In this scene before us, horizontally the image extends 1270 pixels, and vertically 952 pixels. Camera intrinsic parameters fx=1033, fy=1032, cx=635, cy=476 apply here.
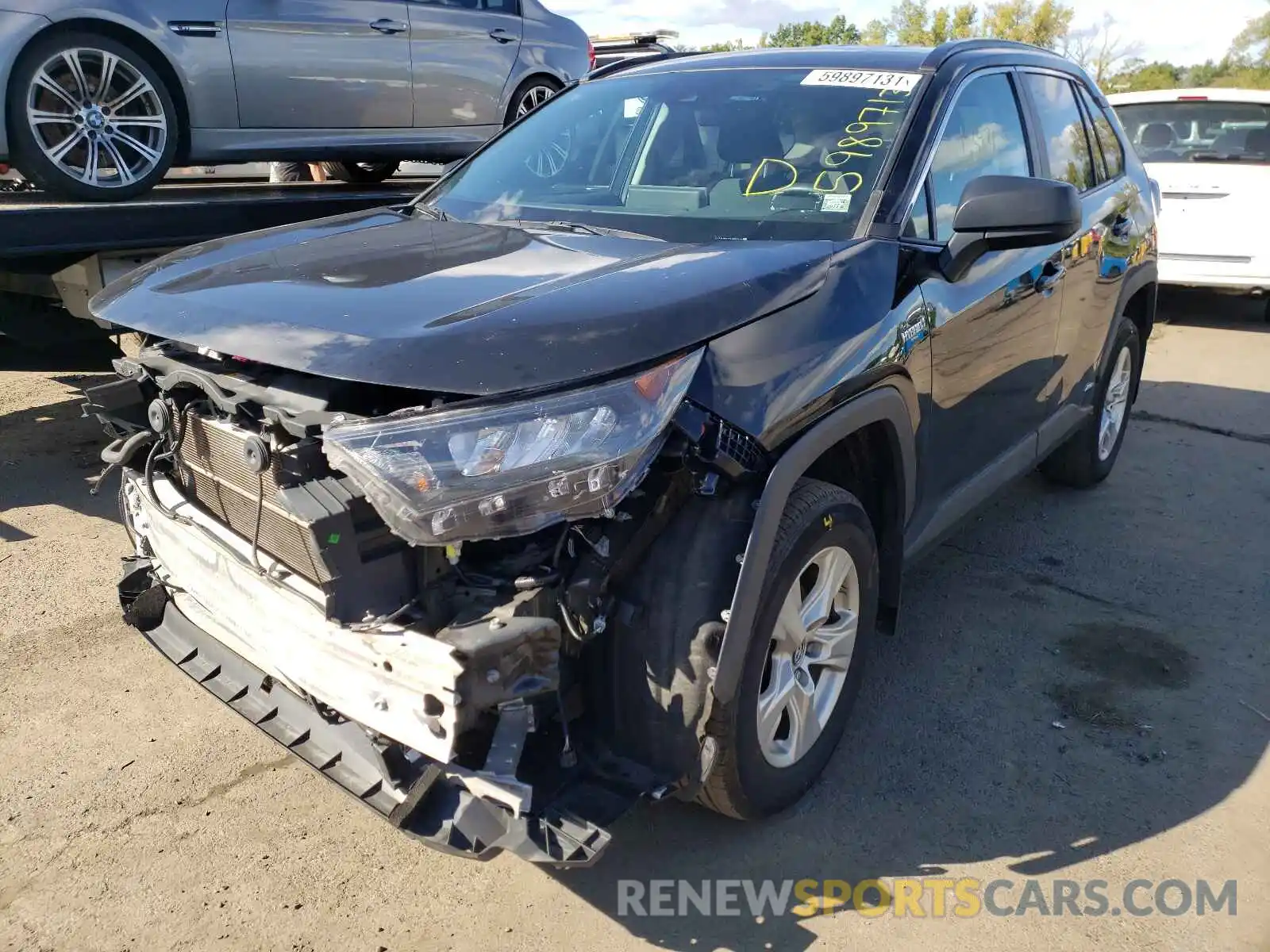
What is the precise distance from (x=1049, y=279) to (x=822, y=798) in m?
2.08

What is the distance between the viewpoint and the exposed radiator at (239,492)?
217cm

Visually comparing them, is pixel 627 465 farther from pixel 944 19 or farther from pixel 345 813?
pixel 944 19

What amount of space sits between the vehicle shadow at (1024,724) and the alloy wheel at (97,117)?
13.6 feet

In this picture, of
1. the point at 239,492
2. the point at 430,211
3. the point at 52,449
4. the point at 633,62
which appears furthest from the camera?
the point at 52,449

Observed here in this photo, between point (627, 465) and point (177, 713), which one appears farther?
point (177, 713)

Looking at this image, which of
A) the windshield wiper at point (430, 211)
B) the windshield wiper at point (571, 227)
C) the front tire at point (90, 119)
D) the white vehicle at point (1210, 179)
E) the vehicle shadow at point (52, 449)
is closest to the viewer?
the windshield wiper at point (571, 227)

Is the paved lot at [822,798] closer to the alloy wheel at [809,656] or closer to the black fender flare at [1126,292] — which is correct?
the alloy wheel at [809,656]

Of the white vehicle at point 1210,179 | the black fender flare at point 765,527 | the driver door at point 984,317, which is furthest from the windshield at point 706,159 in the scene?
the white vehicle at point 1210,179

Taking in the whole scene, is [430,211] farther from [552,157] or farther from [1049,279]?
[1049,279]

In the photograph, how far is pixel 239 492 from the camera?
2410 mm

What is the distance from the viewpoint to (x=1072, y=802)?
2.85 meters

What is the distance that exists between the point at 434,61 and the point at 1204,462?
16.7ft

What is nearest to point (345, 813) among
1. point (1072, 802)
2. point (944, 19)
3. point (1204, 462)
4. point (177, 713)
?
point (177, 713)

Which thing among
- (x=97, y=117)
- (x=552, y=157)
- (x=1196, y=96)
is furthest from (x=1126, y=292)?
(x=1196, y=96)
